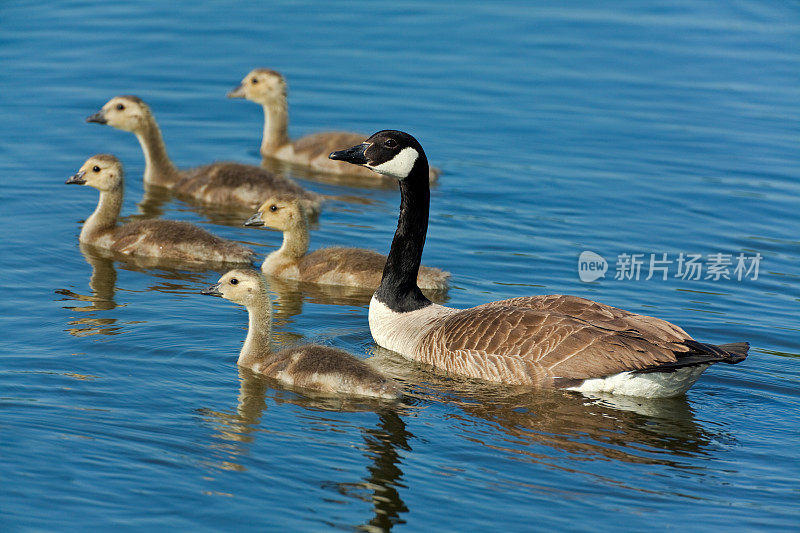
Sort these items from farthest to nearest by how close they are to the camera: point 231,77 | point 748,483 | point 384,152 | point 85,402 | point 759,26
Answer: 1. point 759,26
2. point 231,77
3. point 384,152
4. point 85,402
5. point 748,483

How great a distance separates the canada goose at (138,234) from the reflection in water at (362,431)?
3564 millimetres

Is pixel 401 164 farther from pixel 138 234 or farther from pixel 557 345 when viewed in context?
pixel 138 234

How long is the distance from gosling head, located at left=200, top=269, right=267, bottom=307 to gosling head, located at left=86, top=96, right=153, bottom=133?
707 cm

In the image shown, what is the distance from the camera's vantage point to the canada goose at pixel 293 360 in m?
9.47

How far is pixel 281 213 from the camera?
43.6ft

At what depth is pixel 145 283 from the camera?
1277 cm

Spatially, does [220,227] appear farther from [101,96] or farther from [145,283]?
[101,96]

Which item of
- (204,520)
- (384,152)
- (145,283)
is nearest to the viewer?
(204,520)

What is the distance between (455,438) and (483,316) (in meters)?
1.69

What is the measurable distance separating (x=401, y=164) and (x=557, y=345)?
8.78 feet

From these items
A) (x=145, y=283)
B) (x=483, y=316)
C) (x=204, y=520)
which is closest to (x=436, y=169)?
(x=145, y=283)

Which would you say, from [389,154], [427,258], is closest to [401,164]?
[389,154]
